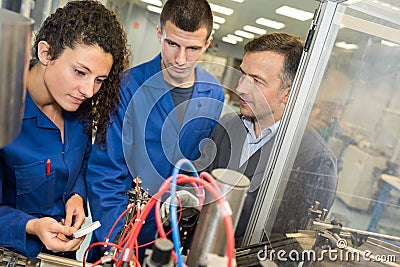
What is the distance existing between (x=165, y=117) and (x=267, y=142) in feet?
1.20

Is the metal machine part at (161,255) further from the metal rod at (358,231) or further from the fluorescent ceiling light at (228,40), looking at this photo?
the fluorescent ceiling light at (228,40)

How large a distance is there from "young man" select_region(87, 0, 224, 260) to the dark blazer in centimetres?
7

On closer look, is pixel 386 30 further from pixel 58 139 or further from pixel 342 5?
pixel 58 139

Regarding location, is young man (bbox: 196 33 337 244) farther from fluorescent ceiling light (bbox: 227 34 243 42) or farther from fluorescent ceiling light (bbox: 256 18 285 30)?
fluorescent ceiling light (bbox: 256 18 285 30)

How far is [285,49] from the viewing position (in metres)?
1.36

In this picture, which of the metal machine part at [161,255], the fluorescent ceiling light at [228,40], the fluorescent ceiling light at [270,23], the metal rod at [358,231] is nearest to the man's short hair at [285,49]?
the metal rod at [358,231]

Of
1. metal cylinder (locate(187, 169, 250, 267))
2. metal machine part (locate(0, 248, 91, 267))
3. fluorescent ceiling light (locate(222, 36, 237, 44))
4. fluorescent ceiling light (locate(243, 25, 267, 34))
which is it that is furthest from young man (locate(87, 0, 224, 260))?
fluorescent ceiling light (locate(243, 25, 267, 34))

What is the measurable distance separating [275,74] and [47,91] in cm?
79

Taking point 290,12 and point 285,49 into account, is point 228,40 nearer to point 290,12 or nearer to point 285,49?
point 290,12

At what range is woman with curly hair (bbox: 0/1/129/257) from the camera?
102cm

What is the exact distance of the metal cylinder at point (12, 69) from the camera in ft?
1.42

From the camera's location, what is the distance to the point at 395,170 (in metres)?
0.78

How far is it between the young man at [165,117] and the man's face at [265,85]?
0.45ft

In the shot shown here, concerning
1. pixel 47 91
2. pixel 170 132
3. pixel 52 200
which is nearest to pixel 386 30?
pixel 170 132
